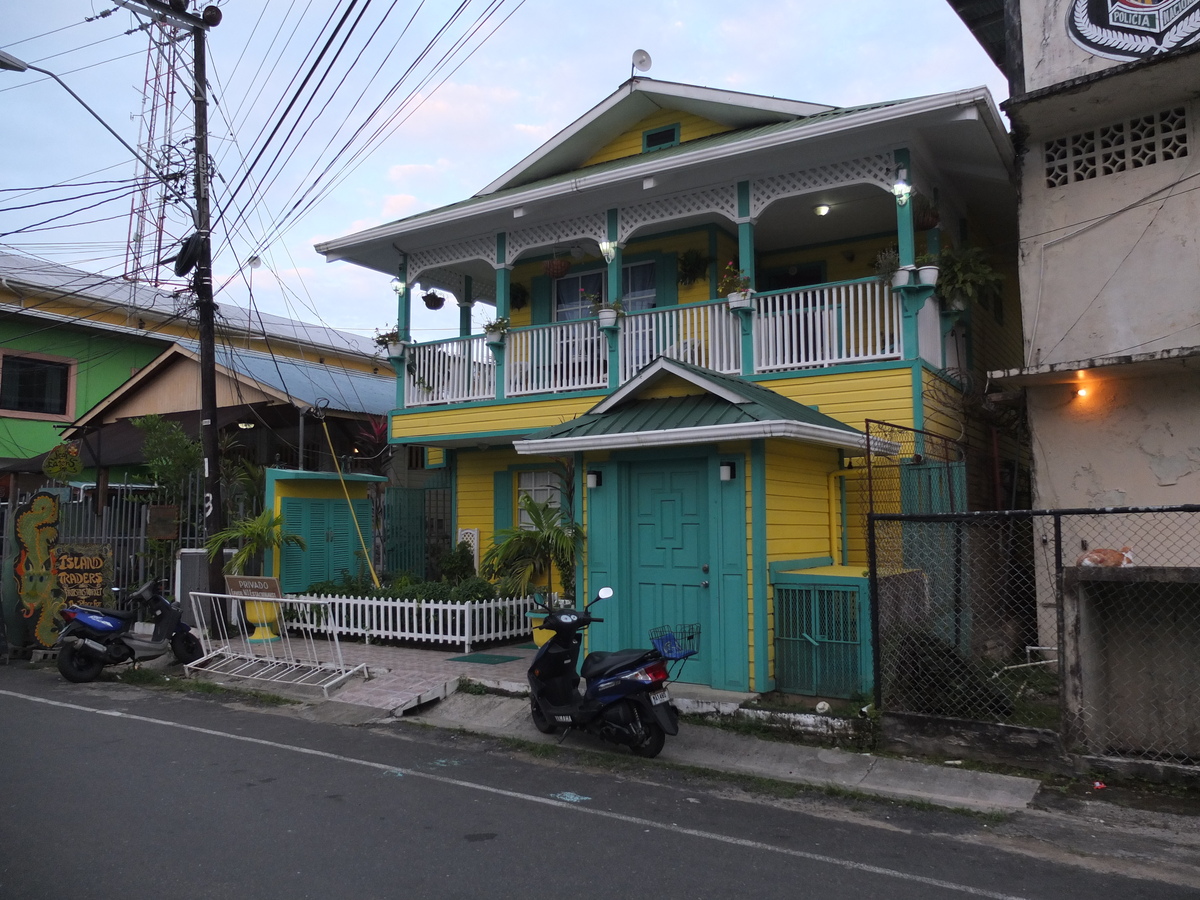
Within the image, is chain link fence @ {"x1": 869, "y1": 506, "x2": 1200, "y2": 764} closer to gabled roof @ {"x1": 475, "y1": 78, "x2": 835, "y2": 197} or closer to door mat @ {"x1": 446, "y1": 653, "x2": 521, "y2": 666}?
door mat @ {"x1": 446, "y1": 653, "x2": 521, "y2": 666}

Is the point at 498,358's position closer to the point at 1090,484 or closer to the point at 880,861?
the point at 1090,484

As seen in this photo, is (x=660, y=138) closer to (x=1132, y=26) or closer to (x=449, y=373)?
(x=449, y=373)

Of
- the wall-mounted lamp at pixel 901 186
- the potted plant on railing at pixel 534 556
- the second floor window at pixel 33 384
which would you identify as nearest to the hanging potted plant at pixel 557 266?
the potted plant on railing at pixel 534 556

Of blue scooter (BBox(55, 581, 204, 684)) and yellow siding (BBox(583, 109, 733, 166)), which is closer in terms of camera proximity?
blue scooter (BBox(55, 581, 204, 684))

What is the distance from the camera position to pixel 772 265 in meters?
14.7

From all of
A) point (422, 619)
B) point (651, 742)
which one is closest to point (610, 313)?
point (422, 619)

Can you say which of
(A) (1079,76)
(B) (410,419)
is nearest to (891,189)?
(A) (1079,76)

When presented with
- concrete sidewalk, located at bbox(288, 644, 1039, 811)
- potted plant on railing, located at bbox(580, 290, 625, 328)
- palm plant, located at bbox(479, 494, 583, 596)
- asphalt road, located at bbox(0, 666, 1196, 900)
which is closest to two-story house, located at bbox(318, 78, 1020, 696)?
potted plant on railing, located at bbox(580, 290, 625, 328)

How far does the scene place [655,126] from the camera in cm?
1482

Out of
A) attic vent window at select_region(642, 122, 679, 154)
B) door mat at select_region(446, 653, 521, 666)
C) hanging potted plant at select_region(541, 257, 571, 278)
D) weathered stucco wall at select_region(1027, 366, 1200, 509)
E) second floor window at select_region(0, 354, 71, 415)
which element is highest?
attic vent window at select_region(642, 122, 679, 154)

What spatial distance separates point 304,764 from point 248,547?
646 cm

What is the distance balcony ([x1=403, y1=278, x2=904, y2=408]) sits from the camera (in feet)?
37.1

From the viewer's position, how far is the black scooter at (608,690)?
289 inches

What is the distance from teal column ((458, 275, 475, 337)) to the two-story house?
0.27 ft
